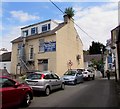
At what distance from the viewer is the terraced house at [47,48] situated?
32219 mm

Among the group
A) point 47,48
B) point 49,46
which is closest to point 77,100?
point 49,46

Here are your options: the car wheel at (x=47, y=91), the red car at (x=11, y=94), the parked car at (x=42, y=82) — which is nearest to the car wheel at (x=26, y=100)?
the red car at (x=11, y=94)

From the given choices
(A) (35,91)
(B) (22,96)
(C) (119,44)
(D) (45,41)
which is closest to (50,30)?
(D) (45,41)

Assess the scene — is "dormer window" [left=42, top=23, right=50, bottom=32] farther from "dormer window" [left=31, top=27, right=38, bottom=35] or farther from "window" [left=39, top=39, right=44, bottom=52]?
"window" [left=39, top=39, right=44, bottom=52]

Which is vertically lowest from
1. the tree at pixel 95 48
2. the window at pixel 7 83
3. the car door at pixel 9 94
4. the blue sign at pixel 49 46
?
the car door at pixel 9 94

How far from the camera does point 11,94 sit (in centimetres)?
977

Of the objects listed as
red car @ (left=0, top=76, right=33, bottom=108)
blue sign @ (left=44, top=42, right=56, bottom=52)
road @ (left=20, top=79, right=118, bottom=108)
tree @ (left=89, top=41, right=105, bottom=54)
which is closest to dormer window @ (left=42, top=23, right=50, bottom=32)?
blue sign @ (left=44, top=42, right=56, bottom=52)

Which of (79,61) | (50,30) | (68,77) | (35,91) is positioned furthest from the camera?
(79,61)

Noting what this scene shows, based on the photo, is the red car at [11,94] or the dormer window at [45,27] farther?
the dormer window at [45,27]

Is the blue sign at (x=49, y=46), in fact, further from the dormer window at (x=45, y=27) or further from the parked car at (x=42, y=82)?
the parked car at (x=42, y=82)

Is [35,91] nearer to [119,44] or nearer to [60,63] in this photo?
[119,44]

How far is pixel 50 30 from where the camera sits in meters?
34.8

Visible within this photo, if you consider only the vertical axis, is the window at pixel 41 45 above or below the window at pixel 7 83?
above

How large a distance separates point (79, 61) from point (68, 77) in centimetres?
1603
